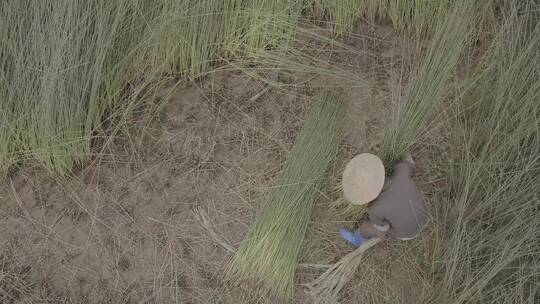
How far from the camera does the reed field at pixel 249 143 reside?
181 centimetres

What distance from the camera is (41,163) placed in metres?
1.89

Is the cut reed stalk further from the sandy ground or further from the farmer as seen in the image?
the farmer

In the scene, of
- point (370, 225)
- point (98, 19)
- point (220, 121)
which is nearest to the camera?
point (370, 225)

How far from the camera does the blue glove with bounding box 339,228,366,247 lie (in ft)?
6.02

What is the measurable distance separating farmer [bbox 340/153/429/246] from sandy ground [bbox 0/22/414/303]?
0.29 meters

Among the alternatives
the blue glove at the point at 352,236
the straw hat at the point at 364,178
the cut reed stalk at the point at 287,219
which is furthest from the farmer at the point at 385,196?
the cut reed stalk at the point at 287,219

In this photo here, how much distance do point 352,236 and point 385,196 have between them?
289 millimetres

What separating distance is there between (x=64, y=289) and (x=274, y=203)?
0.86 m

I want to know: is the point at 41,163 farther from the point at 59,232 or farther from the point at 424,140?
the point at 424,140

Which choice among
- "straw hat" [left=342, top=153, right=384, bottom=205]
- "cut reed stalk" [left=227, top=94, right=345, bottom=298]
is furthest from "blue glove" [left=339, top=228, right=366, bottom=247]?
"straw hat" [left=342, top=153, right=384, bottom=205]

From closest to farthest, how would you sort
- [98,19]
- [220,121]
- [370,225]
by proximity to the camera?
[370,225] < [98,19] < [220,121]

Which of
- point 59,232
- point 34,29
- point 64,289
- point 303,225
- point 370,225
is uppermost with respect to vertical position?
point 34,29

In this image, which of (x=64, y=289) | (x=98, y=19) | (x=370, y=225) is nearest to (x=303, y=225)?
(x=370, y=225)

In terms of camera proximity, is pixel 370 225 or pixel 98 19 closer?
pixel 370 225
